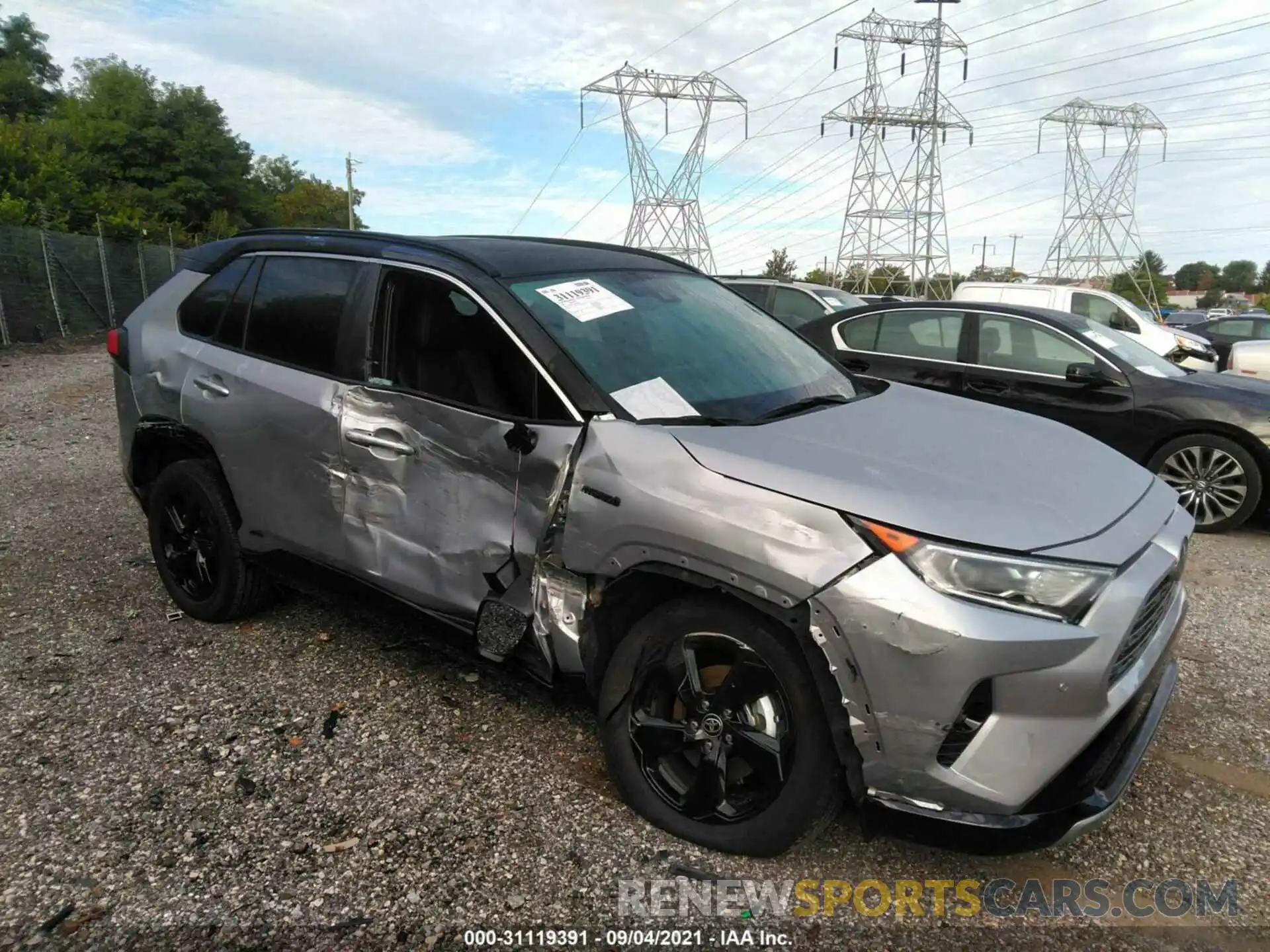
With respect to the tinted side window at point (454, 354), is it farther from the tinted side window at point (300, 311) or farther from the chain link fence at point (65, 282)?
the chain link fence at point (65, 282)

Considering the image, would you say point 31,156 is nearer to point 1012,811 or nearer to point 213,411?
point 213,411

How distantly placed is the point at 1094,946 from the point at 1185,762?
1.15m

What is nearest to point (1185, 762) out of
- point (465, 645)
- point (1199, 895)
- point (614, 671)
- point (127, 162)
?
point (1199, 895)

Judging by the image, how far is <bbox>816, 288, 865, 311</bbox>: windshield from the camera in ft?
41.2

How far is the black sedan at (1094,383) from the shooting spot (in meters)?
5.92

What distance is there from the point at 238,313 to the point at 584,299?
5.57 ft

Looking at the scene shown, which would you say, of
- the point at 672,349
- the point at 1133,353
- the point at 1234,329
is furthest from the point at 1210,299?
the point at 672,349

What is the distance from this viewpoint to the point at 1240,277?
103 metres

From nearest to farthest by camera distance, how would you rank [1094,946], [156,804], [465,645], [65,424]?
[1094,946] < [156,804] < [465,645] < [65,424]

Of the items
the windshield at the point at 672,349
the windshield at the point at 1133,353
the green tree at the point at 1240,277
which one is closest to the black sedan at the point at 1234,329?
the windshield at the point at 1133,353

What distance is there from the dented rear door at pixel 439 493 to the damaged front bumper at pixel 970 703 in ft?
3.44

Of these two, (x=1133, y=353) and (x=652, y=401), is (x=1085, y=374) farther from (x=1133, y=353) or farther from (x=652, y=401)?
(x=652, y=401)

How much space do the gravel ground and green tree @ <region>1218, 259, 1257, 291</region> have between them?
11910 centimetres

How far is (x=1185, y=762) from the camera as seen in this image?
301 centimetres
